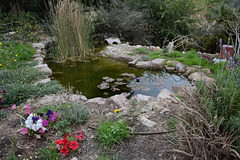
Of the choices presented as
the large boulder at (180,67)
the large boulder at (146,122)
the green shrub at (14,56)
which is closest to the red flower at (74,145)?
the large boulder at (146,122)

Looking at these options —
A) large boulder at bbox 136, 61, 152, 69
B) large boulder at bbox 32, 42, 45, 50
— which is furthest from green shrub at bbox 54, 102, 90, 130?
large boulder at bbox 32, 42, 45, 50

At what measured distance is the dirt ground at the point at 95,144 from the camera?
150 cm

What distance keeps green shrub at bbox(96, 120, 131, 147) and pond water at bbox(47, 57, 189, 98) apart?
137 cm

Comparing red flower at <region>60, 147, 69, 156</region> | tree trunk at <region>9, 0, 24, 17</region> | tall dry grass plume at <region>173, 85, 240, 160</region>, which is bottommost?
red flower at <region>60, 147, 69, 156</region>

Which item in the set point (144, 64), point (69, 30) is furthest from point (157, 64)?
point (69, 30)

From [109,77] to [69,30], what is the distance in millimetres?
1850

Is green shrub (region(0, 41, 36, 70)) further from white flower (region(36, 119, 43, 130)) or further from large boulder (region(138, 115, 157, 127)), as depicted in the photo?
large boulder (region(138, 115, 157, 127))

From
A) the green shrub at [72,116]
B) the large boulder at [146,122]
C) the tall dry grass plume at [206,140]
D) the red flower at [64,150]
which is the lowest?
the large boulder at [146,122]

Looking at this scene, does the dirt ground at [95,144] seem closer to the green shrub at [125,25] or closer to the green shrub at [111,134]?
the green shrub at [111,134]

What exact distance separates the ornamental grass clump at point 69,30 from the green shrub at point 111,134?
358cm

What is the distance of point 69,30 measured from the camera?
4.68 m

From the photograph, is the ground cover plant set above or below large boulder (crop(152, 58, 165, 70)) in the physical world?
above

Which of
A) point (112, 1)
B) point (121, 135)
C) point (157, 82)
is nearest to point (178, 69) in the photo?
point (157, 82)

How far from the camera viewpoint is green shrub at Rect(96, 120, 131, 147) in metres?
1.59
